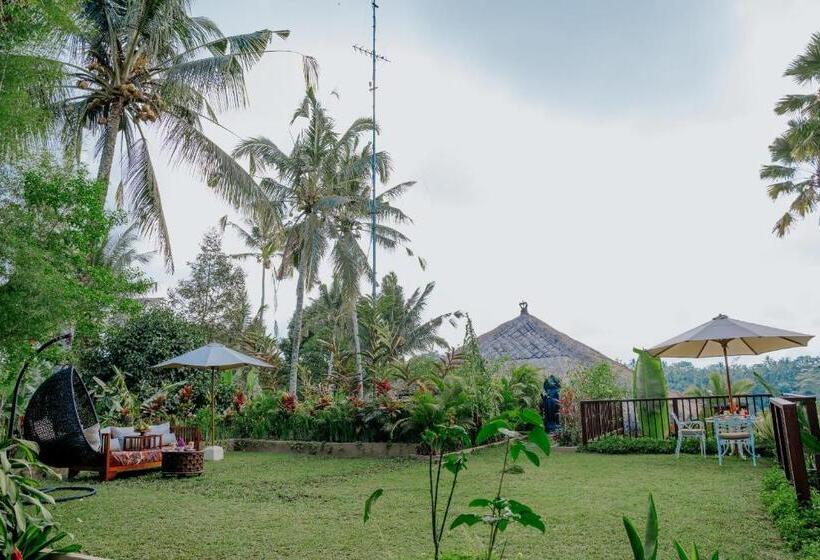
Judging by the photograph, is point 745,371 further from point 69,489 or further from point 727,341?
point 69,489

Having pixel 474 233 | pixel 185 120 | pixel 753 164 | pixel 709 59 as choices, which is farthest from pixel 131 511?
pixel 753 164

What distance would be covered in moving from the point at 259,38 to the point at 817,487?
11.6 metres

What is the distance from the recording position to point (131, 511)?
203 inches

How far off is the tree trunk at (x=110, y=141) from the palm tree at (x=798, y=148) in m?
16.7

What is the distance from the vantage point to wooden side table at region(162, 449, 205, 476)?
7.38 meters

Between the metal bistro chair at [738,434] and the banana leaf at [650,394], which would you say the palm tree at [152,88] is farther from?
the metal bistro chair at [738,434]

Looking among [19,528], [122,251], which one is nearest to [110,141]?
[19,528]

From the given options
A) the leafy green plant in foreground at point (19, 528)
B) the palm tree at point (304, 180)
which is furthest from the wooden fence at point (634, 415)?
the palm tree at point (304, 180)

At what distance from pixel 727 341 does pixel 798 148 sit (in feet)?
30.1

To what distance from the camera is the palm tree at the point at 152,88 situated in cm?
1055

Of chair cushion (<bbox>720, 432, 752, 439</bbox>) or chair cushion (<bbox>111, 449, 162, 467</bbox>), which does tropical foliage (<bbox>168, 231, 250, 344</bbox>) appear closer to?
chair cushion (<bbox>111, 449, 162, 467</bbox>)

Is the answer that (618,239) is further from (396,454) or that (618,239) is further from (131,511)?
(131,511)

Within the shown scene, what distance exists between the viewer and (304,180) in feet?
61.4

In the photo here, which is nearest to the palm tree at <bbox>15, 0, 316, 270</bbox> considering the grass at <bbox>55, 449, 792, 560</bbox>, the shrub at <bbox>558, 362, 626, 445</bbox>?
the grass at <bbox>55, 449, 792, 560</bbox>
